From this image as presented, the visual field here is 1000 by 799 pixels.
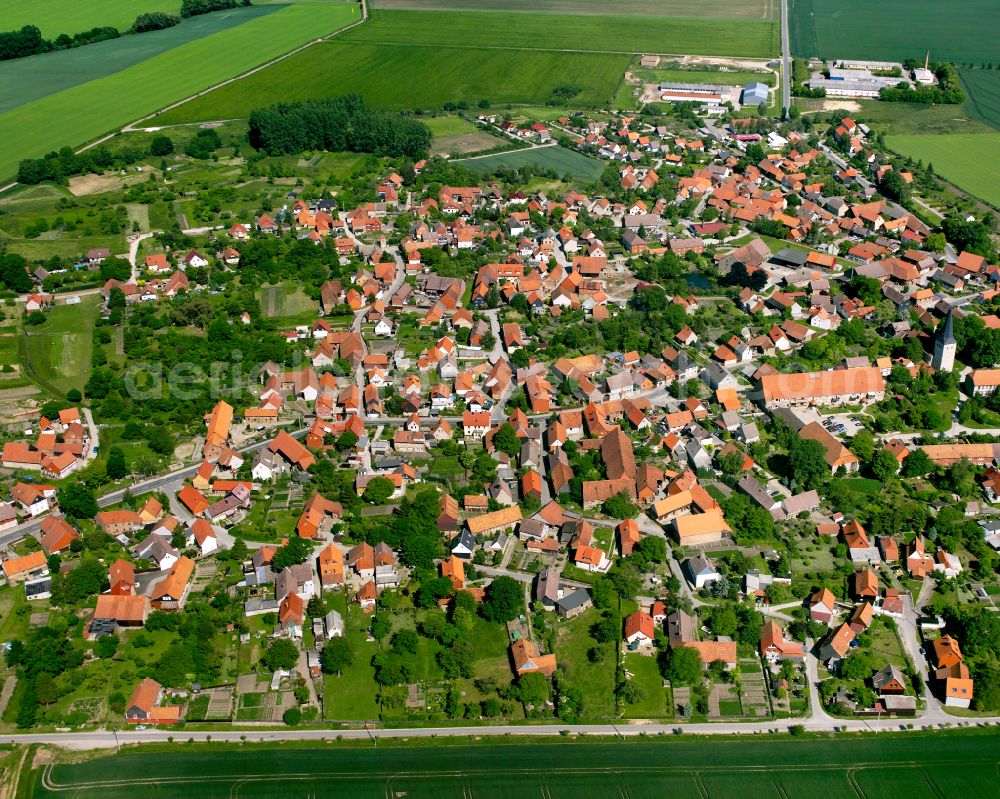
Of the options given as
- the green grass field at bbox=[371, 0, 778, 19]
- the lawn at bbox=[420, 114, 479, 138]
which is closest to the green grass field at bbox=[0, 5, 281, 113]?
the green grass field at bbox=[371, 0, 778, 19]

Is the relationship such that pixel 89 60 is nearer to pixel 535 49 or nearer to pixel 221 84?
pixel 221 84

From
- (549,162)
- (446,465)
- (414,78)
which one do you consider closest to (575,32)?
(414,78)

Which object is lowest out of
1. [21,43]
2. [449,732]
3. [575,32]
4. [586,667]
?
[449,732]

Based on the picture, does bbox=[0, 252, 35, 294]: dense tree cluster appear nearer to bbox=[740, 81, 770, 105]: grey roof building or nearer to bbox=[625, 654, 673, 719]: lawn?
bbox=[625, 654, 673, 719]: lawn

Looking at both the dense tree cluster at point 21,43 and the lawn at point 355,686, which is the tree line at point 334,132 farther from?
the lawn at point 355,686

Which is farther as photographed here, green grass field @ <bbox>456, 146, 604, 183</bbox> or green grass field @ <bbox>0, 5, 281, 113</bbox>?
green grass field @ <bbox>0, 5, 281, 113</bbox>

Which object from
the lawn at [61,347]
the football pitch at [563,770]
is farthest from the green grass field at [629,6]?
the football pitch at [563,770]

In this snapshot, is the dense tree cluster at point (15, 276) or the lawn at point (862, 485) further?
the dense tree cluster at point (15, 276)
